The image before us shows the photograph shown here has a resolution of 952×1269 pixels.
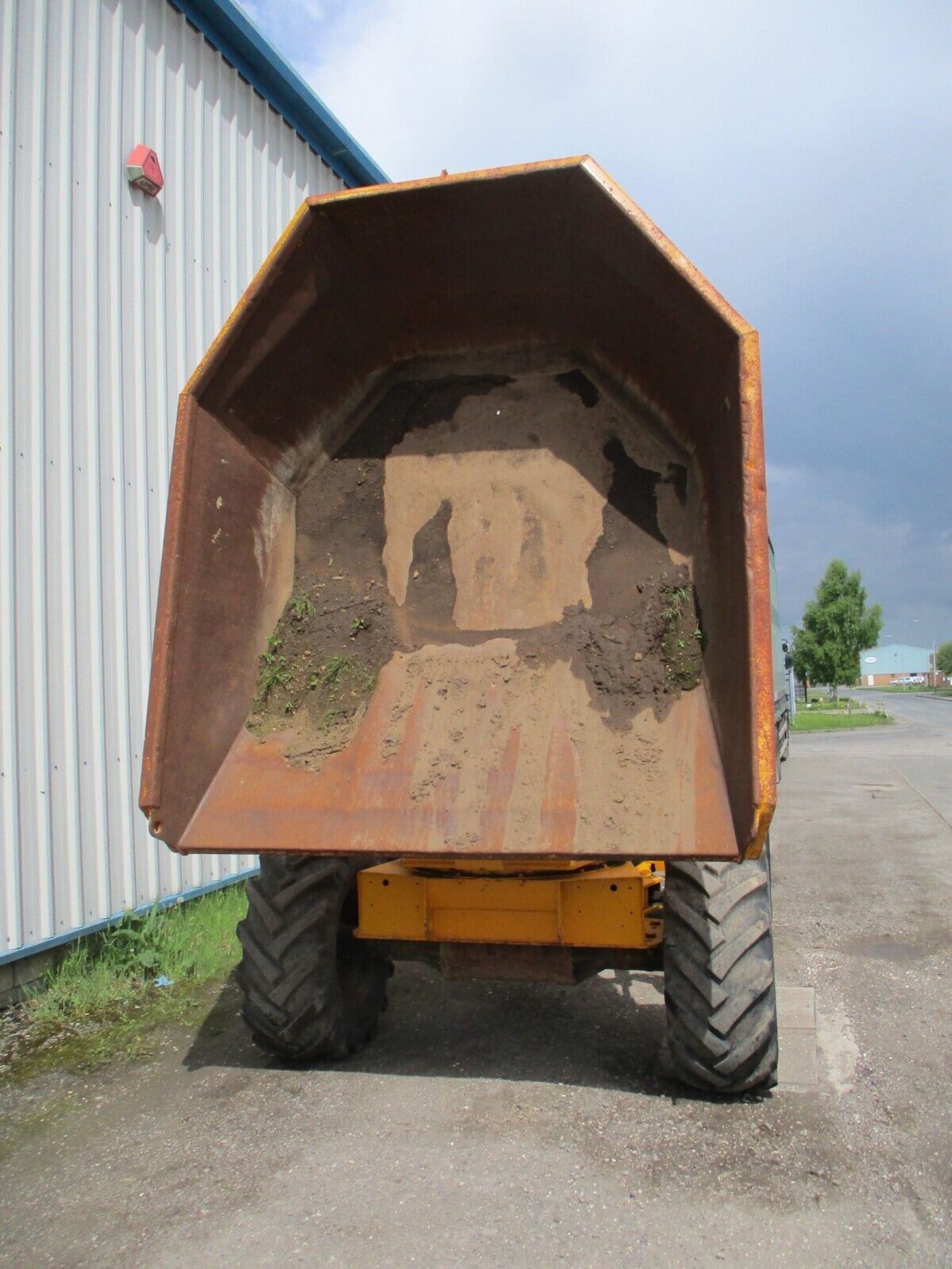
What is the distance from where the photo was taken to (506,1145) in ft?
10.5

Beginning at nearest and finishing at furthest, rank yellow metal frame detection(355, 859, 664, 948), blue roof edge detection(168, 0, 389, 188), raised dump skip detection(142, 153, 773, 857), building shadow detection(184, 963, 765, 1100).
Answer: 1. raised dump skip detection(142, 153, 773, 857)
2. yellow metal frame detection(355, 859, 664, 948)
3. building shadow detection(184, 963, 765, 1100)
4. blue roof edge detection(168, 0, 389, 188)

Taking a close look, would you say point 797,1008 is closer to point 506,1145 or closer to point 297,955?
point 506,1145

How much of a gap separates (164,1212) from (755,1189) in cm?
180

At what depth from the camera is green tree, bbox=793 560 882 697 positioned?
46.9m

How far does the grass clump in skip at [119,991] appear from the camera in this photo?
4.36 metres

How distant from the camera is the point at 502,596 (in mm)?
3803

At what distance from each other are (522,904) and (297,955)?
3.02 ft

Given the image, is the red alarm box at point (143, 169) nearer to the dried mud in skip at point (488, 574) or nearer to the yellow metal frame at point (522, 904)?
the dried mud in skip at point (488, 574)

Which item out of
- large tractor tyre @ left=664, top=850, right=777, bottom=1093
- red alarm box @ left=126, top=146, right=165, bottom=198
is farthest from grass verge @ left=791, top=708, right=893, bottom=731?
large tractor tyre @ left=664, top=850, right=777, bottom=1093

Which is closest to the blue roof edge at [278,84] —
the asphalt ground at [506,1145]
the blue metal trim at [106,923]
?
the blue metal trim at [106,923]

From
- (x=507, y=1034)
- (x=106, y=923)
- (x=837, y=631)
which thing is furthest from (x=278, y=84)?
(x=837, y=631)

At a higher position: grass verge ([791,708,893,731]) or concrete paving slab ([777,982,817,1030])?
concrete paving slab ([777,982,817,1030])

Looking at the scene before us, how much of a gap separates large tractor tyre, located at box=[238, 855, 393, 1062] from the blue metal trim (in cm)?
89

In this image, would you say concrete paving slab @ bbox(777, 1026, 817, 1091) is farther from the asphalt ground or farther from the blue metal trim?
the blue metal trim
